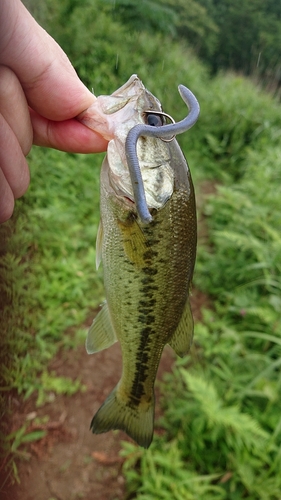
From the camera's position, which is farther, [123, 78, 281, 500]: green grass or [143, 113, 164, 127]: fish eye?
[123, 78, 281, 500]: green grass

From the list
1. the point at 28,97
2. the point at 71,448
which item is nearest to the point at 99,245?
the point at 28,97

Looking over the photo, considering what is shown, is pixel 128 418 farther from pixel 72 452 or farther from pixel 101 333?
pixel 72 452

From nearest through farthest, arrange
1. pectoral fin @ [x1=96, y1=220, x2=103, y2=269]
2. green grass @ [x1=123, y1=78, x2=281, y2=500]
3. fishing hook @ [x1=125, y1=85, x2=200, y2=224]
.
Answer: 1. fishing hook @ [x1=125, y1=85, x2=200, y2=224]
2. pectoral fin @ [x1=96, y1=220, x2=103, y2=269]
3. green grass @ [x1=123, y1=78, x2=281, y2=500]

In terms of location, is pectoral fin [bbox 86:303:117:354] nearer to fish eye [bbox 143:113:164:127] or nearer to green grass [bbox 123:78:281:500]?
fish eye [bbox 143:113:164:127]

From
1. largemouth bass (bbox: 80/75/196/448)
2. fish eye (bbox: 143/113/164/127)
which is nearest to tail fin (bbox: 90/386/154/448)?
largemouth bass (bbox: 80/75/196/448)

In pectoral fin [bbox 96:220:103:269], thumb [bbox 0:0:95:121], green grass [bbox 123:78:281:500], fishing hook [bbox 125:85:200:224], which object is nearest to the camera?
fishing hook [bbox 125:85:200:224]

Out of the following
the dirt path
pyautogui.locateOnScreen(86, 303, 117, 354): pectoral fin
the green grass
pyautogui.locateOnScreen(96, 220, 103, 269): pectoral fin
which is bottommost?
the dirt path

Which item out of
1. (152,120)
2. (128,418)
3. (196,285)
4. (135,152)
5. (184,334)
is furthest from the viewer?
(196,285)
